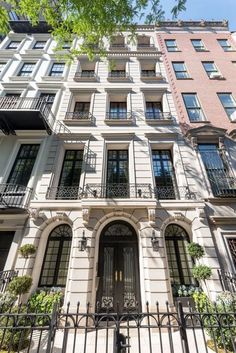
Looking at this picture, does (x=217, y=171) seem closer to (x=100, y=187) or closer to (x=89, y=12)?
(x=100, y=187)

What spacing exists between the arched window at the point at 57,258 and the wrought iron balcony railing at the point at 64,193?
1.47 meters

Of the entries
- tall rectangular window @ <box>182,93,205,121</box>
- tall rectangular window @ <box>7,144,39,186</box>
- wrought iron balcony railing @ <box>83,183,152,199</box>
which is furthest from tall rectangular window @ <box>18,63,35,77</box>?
tall rectangular window @ <box>182,93,205,121</box>

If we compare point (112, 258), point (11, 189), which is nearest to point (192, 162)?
point (112, 258)

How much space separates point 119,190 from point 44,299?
5697 mm

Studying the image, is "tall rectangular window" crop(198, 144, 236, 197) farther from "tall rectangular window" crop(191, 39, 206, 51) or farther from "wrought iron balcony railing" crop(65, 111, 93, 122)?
"tall rectangular window" crop(191, 39, 206, 51)

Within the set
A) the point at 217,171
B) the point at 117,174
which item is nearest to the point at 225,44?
the point at 217,171

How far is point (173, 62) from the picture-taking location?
15883 millimetres

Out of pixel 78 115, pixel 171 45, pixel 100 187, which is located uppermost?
pixel 171 45

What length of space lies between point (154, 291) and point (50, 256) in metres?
4.98

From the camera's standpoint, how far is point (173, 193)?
9.99 m

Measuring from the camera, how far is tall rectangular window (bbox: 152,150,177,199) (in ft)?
32.5

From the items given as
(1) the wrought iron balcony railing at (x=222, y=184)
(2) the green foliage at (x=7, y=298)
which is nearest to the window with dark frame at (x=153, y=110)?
(1) the wrought iron balcony railing at (x=222, y=184)

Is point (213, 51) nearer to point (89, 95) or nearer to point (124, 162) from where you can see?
point (89, 95)

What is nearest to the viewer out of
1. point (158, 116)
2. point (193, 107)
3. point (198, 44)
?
point (193, 107)
